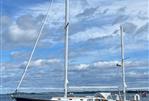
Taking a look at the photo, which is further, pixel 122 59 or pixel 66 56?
pixel 122 59

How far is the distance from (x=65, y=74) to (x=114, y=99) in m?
21.4

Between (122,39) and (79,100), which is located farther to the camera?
(122,39)

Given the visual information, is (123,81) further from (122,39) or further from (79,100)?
(79,100)

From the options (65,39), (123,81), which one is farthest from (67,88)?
(123,81)

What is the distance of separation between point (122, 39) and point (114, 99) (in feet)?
32.7

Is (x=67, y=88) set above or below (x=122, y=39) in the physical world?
below

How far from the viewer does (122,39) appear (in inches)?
3403

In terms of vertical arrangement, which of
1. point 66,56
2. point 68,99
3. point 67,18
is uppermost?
point 67,18

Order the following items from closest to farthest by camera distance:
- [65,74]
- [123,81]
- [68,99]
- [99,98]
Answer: [65,74]
[68,99]
[99,98]
[123,81]

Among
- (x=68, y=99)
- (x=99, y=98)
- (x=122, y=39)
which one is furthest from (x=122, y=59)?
(x=68, y=99)

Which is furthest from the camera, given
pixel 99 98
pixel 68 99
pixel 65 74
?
pixel 99 98

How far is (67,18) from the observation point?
67.6 meters

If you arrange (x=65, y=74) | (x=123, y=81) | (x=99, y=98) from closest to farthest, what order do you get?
(x=65, y=74) → (x=99, y=98) → (x=123, y=81)

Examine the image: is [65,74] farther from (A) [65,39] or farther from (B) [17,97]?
(B) [17,97]
